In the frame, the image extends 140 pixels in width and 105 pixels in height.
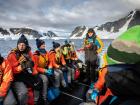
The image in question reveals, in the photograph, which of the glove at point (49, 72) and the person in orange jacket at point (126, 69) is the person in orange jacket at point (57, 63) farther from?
the person in orange jacket at point (126, 69)

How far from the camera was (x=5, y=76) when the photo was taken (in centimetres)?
538

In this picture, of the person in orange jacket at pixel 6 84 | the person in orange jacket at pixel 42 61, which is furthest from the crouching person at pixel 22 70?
the person in orange jacket at pixel 42 61

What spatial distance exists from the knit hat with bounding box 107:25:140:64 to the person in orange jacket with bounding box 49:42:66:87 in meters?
6.80

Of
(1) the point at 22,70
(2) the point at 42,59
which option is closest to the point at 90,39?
(2) the point at 42,59

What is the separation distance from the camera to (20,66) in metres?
5.57

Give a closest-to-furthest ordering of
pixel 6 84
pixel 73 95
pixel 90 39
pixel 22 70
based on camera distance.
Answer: pixel 6 84
pixel 22 70
pixel 73 95
pixel 90 39

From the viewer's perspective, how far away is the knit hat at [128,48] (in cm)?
110

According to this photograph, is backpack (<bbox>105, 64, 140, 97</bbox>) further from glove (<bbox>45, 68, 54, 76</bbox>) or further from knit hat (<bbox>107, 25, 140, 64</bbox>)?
glove (<bbox>45, 68, 54, 76</bbox>)

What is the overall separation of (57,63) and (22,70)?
3.61 meters

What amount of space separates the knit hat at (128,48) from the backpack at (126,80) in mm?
25

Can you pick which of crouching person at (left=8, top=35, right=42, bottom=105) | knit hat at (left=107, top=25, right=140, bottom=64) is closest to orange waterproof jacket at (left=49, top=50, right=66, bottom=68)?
crouching person at (left=8, top=35, right=42, bottom=105)

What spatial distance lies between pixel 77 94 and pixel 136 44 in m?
7.22

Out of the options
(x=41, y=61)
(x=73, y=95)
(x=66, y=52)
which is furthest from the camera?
(x=66, y=52)

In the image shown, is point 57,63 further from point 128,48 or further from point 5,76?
point 128,48
